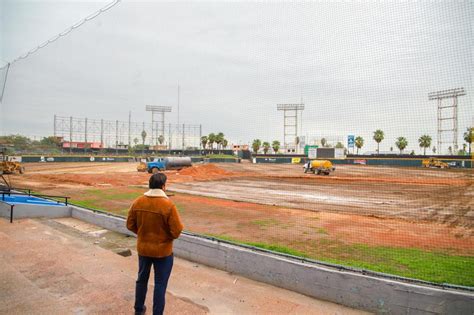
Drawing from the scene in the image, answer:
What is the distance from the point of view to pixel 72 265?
15.2 ft

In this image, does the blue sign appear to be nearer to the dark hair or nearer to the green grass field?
the green grass field

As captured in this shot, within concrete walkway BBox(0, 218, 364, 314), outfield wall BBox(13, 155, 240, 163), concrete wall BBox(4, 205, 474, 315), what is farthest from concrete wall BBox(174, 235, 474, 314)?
outfield wall BBox(13, 155, 240, 163)

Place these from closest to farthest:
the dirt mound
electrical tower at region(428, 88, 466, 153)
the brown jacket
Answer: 1. the brown jacket
2. electrical tower at region(428, 88, 466, 153)
3. the dirt mound

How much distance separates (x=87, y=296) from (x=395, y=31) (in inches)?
271

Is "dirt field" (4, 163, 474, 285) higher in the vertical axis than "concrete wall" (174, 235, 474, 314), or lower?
lower

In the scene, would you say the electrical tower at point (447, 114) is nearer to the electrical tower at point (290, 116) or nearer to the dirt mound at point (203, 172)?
the electrical tower at point (290, 116)

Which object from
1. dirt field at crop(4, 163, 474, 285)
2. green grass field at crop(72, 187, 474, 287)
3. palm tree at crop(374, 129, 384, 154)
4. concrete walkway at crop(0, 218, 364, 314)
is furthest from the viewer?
palm tree at crop(374, 129, 384, 154)

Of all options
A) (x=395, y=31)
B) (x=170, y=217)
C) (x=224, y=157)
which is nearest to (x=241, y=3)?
(x=395, y=31)

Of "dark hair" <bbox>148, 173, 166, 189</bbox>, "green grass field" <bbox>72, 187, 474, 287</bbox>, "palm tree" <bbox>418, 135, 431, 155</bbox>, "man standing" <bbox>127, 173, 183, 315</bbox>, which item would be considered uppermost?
"palm tree" <bbox>418, 135, 431, 155</bbox>

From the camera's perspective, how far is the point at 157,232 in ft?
9.02

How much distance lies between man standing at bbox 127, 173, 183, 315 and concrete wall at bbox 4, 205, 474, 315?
1871 mm

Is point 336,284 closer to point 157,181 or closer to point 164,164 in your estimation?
point 157,181

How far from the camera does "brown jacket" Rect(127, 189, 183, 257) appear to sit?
8.96 feet

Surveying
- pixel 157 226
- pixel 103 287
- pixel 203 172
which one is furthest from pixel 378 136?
pixel 203 172
